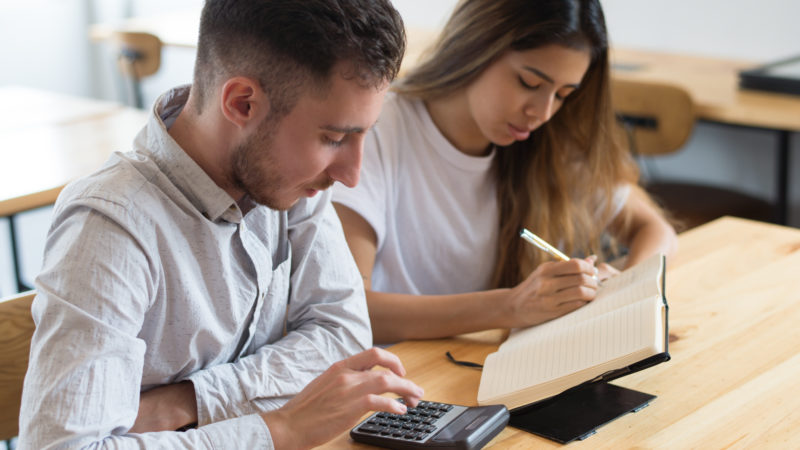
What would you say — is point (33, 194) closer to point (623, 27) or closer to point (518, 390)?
point (518, 390)

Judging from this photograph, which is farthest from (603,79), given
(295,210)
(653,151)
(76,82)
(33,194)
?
(76,82)

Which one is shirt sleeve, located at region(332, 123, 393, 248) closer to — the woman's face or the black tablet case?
the woman's face

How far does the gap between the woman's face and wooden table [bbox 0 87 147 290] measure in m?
1.08

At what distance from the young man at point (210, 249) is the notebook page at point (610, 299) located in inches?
11.6

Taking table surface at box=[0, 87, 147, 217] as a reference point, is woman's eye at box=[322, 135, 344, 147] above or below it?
above

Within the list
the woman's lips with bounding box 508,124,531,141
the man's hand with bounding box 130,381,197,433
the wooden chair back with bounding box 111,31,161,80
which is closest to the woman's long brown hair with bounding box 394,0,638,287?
the woman's lips with bounding box 508,124,531,141

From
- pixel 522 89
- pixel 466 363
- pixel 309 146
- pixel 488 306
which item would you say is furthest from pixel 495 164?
pixel 309 146

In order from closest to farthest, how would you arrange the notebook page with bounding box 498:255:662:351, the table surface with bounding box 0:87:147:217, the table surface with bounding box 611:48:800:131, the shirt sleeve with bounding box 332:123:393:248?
the notebook page with bounding box 498:255:662:351, the shirt sleeve with bounding box 332:123:393:248, the table surface with bounding box 0:87:147:217, the table surface with bounding box 611:48:800:131

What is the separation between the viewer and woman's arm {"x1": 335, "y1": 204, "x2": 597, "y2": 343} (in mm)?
1262

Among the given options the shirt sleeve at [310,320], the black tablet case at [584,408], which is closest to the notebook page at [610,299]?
the black tablet case at [584,408]

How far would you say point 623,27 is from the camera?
3523mm

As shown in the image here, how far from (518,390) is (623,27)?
282 cm

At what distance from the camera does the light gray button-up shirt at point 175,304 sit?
82cm

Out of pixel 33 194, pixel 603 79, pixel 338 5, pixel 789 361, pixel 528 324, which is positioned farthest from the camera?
pixel 33 194
